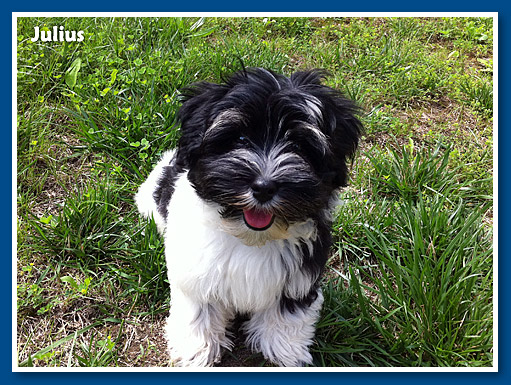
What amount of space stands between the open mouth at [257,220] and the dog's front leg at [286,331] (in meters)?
0.68

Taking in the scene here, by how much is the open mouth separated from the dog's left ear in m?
0.33

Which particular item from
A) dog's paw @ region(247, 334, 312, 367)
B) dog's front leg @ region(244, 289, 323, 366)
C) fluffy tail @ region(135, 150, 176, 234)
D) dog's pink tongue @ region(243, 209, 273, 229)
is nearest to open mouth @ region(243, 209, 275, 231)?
dog's pink tongue @ region(243, 209, 273, 229)

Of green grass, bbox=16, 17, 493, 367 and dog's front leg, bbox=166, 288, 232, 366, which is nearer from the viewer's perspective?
dog's front leg, bbox=166, 288, 232, 366

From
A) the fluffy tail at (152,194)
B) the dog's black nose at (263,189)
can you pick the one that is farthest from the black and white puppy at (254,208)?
the fluffy tail at (152,194)

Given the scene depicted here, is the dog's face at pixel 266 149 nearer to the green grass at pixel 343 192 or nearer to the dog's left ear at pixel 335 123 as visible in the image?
the dog's left ear at pixel 335 123

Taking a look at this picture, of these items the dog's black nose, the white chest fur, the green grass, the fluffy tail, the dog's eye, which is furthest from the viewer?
the fluffy tail

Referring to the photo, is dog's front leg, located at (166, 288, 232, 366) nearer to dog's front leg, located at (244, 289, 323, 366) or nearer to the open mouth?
dog's front leg, located at (244, 289, 323, 366)

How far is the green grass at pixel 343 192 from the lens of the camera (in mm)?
2887

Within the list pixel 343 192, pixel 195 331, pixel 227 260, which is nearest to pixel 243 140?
pixel 227 260

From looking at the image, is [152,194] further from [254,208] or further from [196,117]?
[254,208]

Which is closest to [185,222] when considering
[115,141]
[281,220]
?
[281,220]

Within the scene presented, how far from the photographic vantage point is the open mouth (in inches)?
87.5
